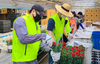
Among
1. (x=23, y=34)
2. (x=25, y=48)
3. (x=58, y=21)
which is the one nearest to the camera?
(x=23, y=34)

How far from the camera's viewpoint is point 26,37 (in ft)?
4.83

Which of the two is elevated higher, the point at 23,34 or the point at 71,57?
the point at 23,34

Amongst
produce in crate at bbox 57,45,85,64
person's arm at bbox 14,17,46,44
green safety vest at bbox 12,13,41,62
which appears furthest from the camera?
produce in crate at bbox 57,45,85,64

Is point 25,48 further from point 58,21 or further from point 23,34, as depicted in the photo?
point 58,21

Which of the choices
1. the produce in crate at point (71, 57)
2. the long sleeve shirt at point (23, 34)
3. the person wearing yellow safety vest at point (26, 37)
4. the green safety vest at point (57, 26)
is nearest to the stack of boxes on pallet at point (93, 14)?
the green safety vest at point (57, 26)

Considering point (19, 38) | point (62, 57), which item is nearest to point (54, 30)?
point (62, 57)

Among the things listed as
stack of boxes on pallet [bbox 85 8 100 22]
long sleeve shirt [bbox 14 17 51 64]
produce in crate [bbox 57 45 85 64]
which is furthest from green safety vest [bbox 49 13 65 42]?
stack of boxes on pallet [bbox 85 8 100 22]

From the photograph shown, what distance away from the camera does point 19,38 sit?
58.8 inches

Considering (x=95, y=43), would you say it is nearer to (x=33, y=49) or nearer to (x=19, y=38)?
(x=33, y=49)

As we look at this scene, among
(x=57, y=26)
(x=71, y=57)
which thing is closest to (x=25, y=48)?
(x=71, y=57)

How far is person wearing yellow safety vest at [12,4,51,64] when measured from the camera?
1491mm

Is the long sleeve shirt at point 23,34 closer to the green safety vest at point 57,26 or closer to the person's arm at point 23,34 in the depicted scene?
the person's arm at point 23,34

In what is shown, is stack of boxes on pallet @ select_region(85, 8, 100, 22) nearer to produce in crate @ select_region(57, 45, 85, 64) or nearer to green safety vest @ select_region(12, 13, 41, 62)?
produce in crate @ select_region(57, 45, 85, 64)

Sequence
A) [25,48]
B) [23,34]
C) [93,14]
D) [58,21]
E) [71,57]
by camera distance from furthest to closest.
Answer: [93,14] < [58,21] < [71,57] < [25,48] < [23,34]
